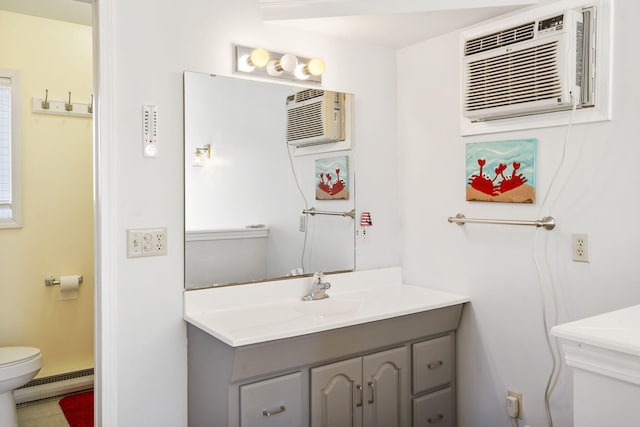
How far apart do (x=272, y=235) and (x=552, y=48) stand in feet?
4.59

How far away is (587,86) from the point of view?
1925 millimetres

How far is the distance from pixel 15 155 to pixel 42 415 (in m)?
1.57

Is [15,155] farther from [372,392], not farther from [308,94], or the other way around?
[372,392]

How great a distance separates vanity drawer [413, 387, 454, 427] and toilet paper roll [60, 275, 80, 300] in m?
2.29

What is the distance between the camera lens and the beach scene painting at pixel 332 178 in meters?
2.51

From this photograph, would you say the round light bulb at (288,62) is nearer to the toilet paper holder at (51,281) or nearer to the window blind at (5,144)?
the window blind at (5,144)

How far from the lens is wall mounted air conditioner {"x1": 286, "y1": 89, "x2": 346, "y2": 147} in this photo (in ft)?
7.87

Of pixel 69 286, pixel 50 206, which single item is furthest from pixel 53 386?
pixel 50 206

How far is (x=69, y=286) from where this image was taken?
328cm

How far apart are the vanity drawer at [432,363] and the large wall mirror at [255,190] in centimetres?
55

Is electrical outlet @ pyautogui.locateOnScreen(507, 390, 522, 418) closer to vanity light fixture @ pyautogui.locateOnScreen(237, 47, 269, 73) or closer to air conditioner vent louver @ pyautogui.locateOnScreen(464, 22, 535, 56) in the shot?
air conditioner vent louver @ pyautogui.locateOnScreen(464, 22, 535, 56)

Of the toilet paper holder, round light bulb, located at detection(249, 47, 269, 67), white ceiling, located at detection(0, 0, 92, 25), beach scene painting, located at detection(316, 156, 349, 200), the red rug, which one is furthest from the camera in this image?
the toilet paper holder

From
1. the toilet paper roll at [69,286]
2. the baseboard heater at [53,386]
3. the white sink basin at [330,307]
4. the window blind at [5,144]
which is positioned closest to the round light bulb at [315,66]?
the white sink basin at [330,307]

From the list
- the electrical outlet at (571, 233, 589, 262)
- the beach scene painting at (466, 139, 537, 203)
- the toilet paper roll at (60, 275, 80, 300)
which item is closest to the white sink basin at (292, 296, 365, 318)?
the beach scene painting at (466, 139, 537, 203)
